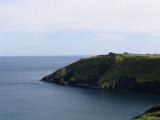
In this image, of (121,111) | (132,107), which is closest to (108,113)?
(121,111)

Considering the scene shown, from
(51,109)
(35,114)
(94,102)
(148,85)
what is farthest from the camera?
(148,85)

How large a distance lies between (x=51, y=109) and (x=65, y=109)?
4.84 meters

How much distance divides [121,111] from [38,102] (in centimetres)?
3772

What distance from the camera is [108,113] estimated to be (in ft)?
423

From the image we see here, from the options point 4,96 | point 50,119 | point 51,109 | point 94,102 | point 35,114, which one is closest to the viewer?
point 50,119

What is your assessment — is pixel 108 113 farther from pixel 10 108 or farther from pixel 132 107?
pixel 10 108

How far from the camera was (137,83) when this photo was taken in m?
198

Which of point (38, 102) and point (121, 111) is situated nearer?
point (121, 111)

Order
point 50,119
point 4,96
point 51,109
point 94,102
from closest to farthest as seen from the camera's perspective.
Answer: point 50,119 → point 51,109 → point 94,102 → point 4,96

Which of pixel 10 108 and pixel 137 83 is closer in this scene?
A: pixel 10 108

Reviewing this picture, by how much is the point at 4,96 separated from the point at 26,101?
19.8 metres

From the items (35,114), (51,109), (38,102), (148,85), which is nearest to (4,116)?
(35,114)

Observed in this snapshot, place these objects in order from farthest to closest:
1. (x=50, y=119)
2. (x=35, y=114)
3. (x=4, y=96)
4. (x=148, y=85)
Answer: (x=148, y=85)
(x=4, y=96)
(x=35, y=114)
(x=50, y=119)

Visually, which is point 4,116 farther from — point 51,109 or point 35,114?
point 51,109
